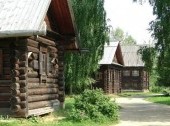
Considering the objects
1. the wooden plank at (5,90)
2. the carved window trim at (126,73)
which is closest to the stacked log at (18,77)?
the wooden plank at (5,90)

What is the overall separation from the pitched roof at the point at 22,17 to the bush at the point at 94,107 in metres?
3.98

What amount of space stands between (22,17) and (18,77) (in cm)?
231

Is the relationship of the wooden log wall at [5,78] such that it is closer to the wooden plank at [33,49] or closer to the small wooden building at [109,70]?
the wooden plank at [33,49]

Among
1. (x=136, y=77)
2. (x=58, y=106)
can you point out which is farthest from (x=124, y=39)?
(x=58, y=106)

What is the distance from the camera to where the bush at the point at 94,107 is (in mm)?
18156

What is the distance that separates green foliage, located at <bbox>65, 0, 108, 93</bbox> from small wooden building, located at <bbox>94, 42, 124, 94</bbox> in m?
13.5

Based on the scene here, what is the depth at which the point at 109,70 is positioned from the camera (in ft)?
161

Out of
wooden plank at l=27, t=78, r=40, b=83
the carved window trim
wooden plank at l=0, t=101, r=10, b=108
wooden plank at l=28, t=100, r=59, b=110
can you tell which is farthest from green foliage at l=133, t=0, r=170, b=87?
the carved window trim

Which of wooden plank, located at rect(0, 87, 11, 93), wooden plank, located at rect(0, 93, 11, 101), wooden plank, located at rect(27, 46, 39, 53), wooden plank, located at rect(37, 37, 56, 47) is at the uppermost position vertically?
wooden plank, located at rect(37, 37, 56, 47)

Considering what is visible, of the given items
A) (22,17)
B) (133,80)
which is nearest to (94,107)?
(22,17)

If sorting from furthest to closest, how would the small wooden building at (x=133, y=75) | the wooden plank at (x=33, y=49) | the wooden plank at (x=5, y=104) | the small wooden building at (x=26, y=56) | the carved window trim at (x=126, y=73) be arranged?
1. the carved window trim at (x=126, y=73)
2. the small wooden building at (x=133, y=75)
3. the wooden plank at (x=33, y=49)
4. the wooden plank at (x=5, y=104)
5. the small wooden building at (x=26, y=56)

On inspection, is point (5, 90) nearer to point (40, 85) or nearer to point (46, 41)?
point (40, 85)

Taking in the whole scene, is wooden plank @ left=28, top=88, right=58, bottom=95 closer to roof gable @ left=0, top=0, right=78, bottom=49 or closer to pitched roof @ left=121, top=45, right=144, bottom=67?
roof gable @ left=0, top=0, right=78, bottom=49

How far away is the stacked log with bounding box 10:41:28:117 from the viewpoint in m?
17.1
